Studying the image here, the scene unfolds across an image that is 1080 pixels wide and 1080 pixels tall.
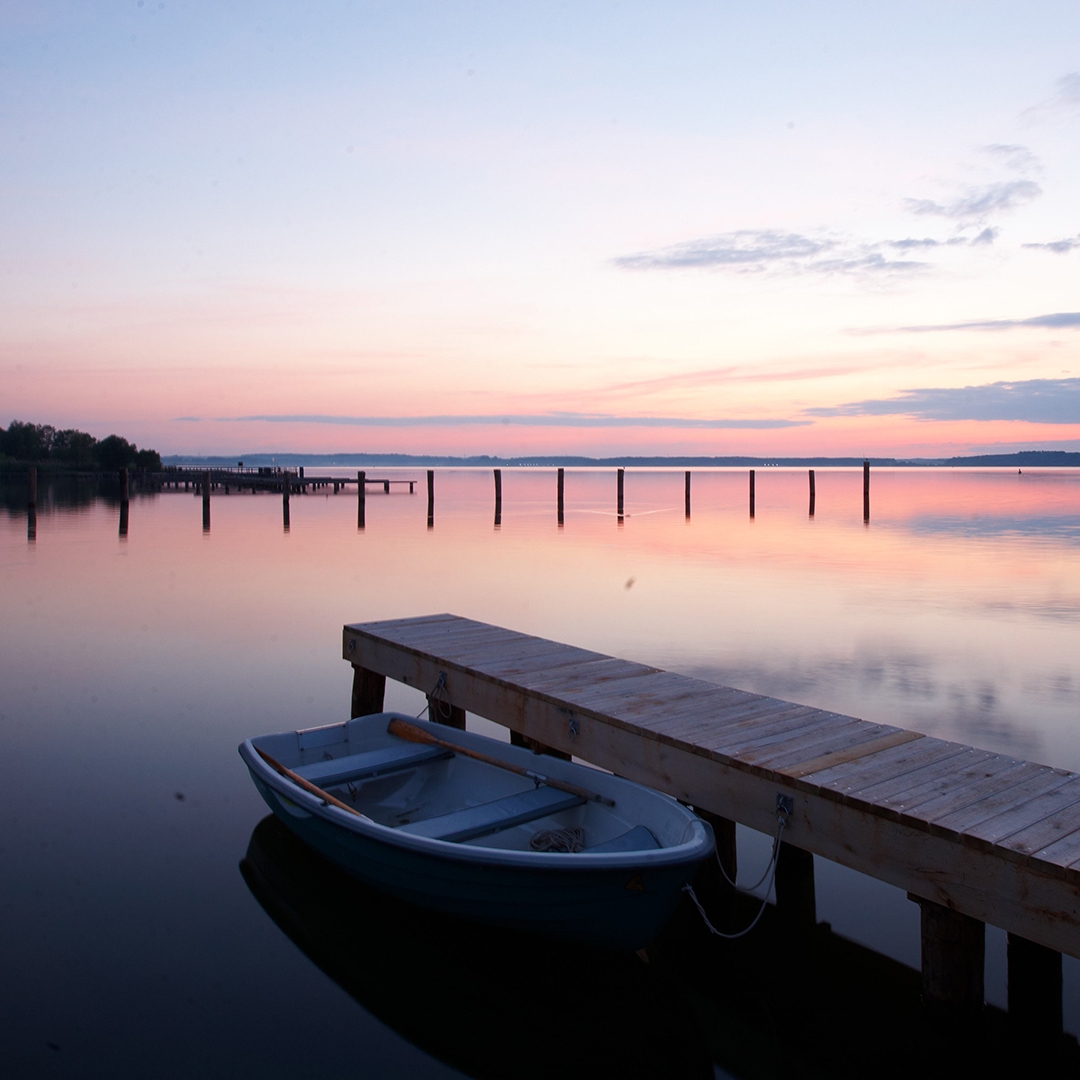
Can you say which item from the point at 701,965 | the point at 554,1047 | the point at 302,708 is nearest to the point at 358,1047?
the point at 554,1047

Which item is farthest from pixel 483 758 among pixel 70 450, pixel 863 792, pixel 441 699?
pixel 70 450

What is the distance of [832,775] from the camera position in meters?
5.30

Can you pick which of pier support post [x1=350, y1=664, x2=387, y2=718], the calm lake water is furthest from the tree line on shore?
pier support post [x1=350, y1=664, x2=387, y2=718]

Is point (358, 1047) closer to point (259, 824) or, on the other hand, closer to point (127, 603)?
point (259, 824)

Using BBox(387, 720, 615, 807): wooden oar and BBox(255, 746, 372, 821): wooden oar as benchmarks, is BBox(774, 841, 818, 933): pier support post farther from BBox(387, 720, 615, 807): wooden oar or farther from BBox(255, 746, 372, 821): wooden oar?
BBox(255, 746, 372, 821): wooden oar

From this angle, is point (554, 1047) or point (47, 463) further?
point (47, 463)

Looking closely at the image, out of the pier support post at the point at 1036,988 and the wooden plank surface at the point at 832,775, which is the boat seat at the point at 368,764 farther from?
the pier support post at the point at 1036,988

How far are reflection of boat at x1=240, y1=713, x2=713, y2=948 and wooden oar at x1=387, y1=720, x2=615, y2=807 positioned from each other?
2 cm

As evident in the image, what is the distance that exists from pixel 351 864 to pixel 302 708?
5256 millimetres

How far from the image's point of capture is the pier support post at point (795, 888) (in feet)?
20.5

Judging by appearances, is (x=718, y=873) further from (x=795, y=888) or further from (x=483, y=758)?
(x=483, y=758)

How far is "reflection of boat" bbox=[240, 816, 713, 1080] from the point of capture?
483 centimetres

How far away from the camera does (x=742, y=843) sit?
718cm

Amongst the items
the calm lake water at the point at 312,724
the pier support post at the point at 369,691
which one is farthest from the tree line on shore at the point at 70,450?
the pier support post at the point at 369,691
